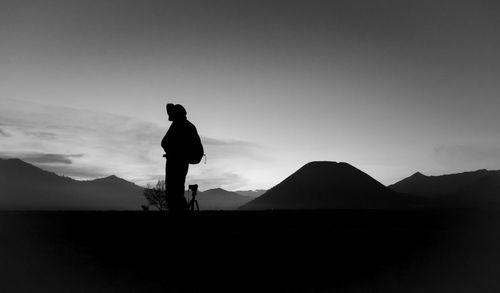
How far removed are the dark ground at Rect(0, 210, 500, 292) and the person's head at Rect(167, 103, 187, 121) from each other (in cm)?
217

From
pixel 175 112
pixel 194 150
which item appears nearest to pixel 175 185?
pixel 194 150

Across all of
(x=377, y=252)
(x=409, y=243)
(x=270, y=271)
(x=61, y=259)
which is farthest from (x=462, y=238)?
(x=61, y=259)

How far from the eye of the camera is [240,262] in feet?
21.6

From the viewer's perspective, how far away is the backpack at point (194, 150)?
932 cm

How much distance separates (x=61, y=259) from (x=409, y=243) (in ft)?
22.2

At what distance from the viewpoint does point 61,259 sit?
22.0 feet

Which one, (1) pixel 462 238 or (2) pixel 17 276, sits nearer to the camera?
(2) pixel 17 276

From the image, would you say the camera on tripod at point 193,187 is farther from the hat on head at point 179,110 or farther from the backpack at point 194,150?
the hat on head at point 179,110

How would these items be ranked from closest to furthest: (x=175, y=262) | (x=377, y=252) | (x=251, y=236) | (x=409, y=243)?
(x=175, y=262), (x=377, y=252), (x=409, y=243), (x=251, y=236)

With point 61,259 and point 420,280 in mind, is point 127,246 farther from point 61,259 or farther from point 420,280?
point 420,280

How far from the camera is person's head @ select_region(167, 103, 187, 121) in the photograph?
9.35 metres

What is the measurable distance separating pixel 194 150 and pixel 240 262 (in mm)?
3436

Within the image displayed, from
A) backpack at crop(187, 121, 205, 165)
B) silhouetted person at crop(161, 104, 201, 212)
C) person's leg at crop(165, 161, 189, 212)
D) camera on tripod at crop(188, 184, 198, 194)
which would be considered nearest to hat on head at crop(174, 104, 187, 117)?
silhouetted person at crop(161, 104, 201, 212)

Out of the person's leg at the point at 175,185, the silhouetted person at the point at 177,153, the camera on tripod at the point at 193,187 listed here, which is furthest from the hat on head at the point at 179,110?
the camera on tripod at the point at 193,187
